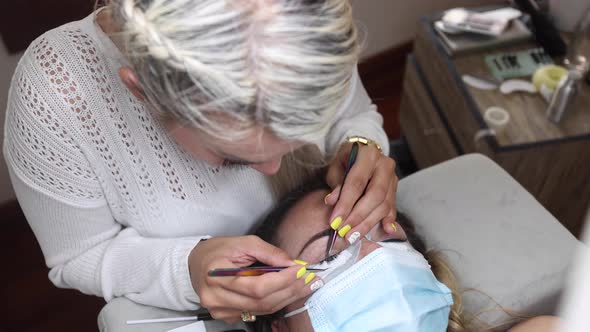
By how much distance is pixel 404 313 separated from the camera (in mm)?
754

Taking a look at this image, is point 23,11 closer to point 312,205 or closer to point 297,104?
point 312,205

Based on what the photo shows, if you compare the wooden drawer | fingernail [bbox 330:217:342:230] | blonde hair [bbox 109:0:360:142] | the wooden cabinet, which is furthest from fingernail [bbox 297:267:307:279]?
the wooden drawer

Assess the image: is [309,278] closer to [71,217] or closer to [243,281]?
[243,281]

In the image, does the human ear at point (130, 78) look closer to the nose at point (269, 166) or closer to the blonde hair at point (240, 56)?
the blonde hair at point (240, 56)

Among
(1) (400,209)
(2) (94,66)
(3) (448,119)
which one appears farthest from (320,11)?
(3) (448,119)

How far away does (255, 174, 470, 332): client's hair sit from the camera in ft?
2.90

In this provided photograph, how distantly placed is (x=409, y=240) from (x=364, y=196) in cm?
19

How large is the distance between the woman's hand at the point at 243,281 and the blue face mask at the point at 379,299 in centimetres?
5

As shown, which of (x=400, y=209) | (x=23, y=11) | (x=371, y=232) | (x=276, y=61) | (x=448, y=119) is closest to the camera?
(x=276, y=61)

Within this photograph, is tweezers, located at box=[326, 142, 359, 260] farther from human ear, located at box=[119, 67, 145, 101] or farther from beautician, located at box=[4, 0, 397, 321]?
human ear, located at box=[119, 67, 145, 101]

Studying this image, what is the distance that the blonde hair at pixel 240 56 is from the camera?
0.48m

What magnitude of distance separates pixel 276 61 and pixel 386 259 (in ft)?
1.41

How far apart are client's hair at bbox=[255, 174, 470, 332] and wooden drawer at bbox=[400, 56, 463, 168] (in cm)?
64

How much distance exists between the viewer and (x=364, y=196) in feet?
2.64
